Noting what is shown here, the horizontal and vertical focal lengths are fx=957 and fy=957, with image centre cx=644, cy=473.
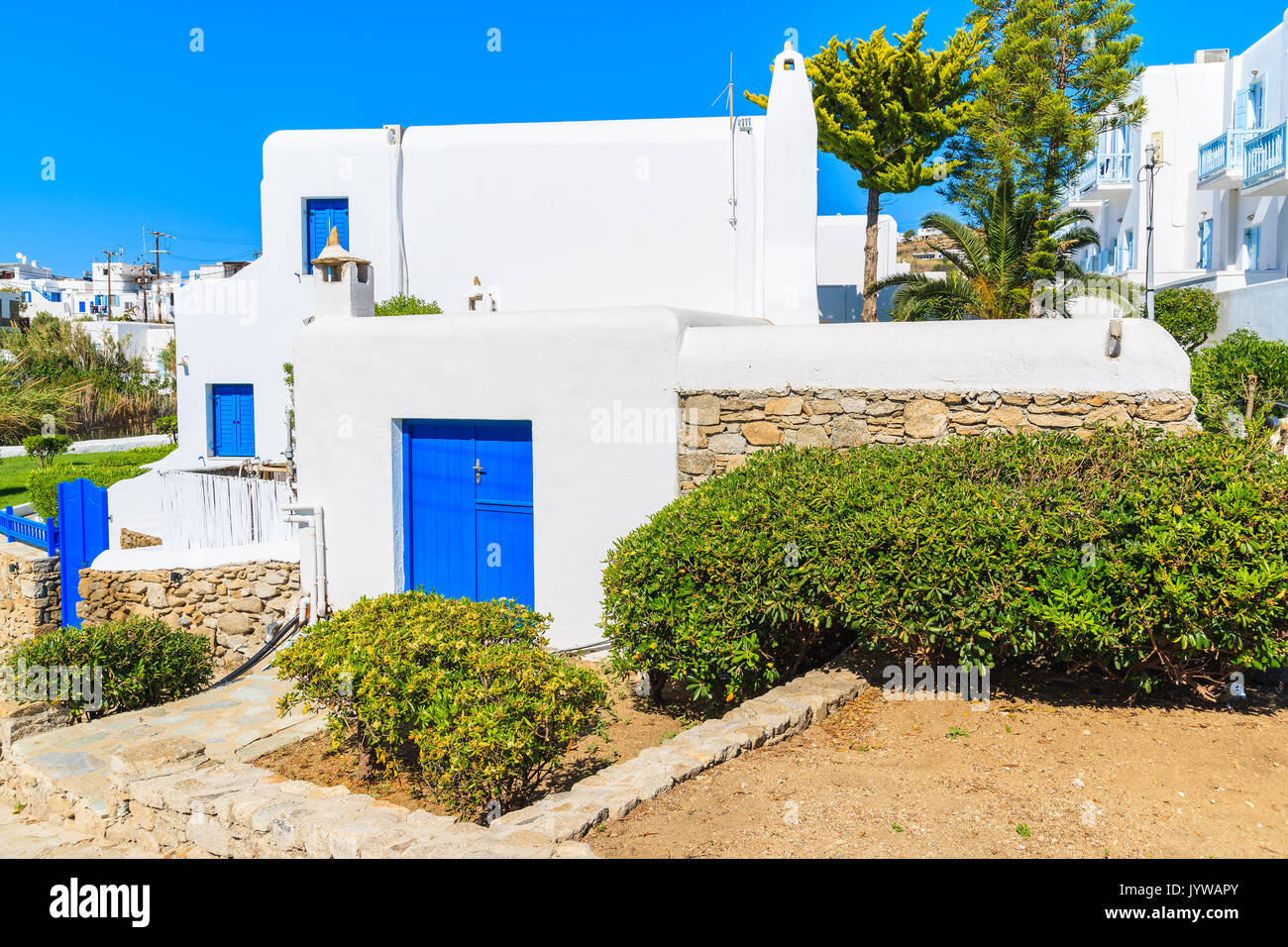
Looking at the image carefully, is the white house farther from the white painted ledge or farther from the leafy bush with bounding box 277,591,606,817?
the leafy bush with bounding box 277,591,606,817

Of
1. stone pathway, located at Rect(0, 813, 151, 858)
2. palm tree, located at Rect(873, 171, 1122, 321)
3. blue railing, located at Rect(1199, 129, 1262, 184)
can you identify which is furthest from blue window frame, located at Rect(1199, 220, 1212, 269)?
stone pathway, located at Rect(0, 813, 151, 858)

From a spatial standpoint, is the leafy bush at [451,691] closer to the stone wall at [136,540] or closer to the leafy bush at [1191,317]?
the stone wall at [136,540]

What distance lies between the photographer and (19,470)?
2562 cm

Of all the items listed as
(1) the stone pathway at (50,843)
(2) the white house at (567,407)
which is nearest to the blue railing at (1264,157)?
(2) the white house at (567,407)

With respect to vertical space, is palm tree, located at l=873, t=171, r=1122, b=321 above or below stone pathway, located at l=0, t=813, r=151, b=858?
above

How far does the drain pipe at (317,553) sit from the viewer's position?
9848 mm

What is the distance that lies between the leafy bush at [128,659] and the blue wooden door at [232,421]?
8.58 meters

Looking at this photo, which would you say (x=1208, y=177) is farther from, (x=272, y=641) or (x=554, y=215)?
(x=272, y=641)

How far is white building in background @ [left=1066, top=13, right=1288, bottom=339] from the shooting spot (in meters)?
22.4

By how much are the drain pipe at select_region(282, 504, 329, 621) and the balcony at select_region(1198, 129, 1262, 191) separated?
75.8 feet

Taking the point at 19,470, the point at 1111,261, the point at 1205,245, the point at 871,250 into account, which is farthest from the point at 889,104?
the point at 19,470

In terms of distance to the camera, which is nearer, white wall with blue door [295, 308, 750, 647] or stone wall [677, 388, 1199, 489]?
stone wall [677, 388, 1199, 489]
